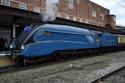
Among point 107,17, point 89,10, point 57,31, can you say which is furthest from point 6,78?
point 107,17

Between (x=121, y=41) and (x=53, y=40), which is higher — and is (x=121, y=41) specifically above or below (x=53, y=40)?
below

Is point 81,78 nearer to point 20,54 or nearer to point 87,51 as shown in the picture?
point 20,54

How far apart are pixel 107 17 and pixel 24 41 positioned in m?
57.9

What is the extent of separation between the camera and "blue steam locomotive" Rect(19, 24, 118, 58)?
18.1 m

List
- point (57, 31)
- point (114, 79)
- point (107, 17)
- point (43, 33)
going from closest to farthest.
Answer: point (114, 79) → point (43, 33) → point (57, 31) → point (107, 17)

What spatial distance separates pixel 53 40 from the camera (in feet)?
67.7

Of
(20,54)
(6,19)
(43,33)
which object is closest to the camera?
(20,54)

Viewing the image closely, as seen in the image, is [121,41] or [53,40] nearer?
[53,40]

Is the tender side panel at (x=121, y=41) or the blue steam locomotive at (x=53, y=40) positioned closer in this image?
the blue steam locomotive at (x=53, y=40)

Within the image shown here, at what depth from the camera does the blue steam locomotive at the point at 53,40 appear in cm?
1812

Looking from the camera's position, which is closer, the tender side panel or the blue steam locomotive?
the blue steam locomotive

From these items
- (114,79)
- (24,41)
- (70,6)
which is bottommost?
(114,79)

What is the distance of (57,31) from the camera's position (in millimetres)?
21344

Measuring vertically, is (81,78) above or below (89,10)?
below
